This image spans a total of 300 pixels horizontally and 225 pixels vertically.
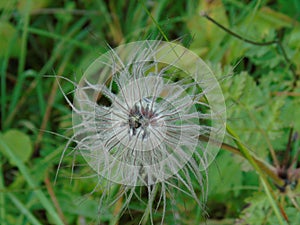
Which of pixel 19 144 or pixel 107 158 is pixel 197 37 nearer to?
pixel 19 144

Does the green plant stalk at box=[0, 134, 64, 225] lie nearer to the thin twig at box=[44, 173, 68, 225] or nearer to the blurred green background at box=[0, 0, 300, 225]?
the blurred green background at box=[0, 0, 300, 225]

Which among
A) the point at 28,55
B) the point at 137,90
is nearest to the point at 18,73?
the point at 28,55

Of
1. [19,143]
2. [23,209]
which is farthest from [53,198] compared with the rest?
[19,143]

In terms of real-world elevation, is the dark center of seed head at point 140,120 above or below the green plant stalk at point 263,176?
above

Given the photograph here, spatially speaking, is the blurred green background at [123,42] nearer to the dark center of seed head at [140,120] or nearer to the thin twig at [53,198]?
the thin twig at [53,198]

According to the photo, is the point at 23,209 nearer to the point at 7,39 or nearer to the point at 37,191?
the point at 37,191

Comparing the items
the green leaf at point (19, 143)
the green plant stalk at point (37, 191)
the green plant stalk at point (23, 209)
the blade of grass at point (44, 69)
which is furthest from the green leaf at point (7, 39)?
the green plant stalk at point (23, 209)
